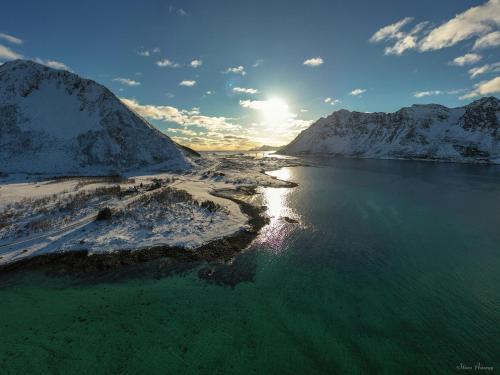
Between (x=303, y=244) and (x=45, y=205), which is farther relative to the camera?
(x=45, y=205)

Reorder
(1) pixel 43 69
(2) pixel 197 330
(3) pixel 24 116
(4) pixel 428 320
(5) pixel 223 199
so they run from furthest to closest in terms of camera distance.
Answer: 1. (1) pixel 43 69
2. (3) pixel 24 116
3. (5) pixel 223 199
4. (4) pixel 428 320
5. (2) pixel 197 330

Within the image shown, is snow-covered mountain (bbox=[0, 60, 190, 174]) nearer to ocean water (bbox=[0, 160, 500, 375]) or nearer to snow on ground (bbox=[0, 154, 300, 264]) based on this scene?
snow on ground (bbox=[0, 154, 300, 264])

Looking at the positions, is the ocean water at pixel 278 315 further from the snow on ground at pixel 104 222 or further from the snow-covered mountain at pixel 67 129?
Answer: the snow-covered mountain at pixel 67 129

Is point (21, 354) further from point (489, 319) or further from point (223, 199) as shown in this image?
point (223, 199)

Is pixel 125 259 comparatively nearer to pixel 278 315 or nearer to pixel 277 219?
pixel 278 315

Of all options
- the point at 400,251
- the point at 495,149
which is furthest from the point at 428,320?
the point at 495,149

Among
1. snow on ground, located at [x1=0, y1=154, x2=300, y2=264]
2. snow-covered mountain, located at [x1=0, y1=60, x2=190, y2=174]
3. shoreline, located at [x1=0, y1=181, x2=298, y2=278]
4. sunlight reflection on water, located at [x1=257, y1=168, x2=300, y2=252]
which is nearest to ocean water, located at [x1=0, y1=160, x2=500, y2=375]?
sunlight reflection on water, located at [x1=257, y1=168, x2=300, y2=252]
